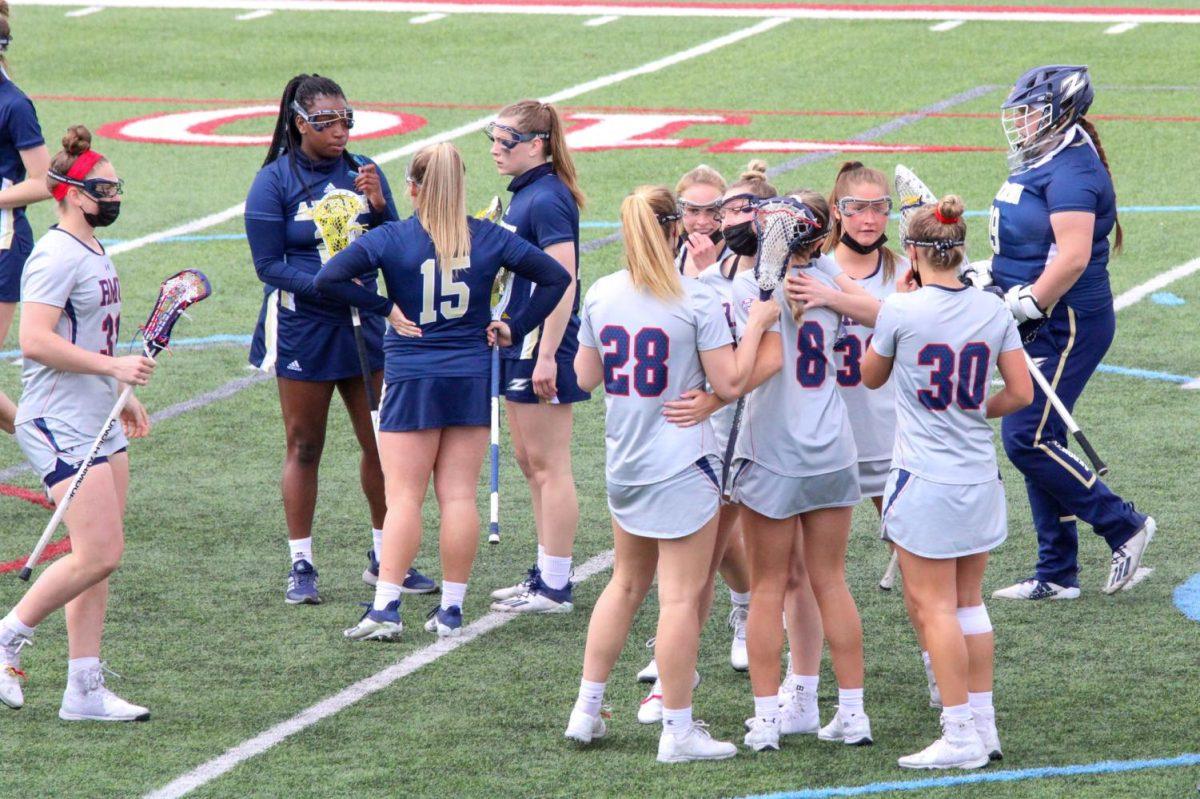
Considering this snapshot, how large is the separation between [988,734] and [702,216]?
2.06 metres

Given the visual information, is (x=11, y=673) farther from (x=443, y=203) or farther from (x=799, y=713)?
(x=799, y=713)

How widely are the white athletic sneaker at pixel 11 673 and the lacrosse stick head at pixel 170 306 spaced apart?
3.79 feet

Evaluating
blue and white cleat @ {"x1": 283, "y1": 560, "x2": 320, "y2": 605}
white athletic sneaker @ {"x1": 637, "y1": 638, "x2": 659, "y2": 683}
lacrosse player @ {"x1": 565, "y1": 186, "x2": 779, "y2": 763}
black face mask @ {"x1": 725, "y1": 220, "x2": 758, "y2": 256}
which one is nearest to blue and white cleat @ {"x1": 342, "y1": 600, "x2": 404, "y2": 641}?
blue and white cleat @ {"x1": 283, "y1": 560, "x2": 320, "y2": 605}

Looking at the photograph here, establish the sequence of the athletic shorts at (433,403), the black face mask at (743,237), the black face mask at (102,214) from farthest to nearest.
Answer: the athletic shorts at (433,403)
the black face mask at (102,214)
the black face mask at (743,237)

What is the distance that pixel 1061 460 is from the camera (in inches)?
309

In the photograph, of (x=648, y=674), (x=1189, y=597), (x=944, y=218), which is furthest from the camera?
(x=1189, y=597)

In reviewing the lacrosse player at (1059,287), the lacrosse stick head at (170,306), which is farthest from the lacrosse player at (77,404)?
the lacrosse player at (1059,287)

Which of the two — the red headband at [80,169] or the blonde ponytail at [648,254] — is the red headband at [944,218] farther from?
the red headband at [80,169]

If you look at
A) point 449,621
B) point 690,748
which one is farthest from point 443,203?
point 690,748

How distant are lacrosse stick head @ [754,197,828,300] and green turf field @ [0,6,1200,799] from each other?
161cm

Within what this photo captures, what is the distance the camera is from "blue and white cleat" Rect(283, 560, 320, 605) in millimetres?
8047

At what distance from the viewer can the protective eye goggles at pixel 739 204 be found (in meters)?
6.44

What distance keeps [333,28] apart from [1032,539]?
18487 mm

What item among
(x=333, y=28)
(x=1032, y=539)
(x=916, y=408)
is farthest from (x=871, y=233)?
(x=333, y=28)
